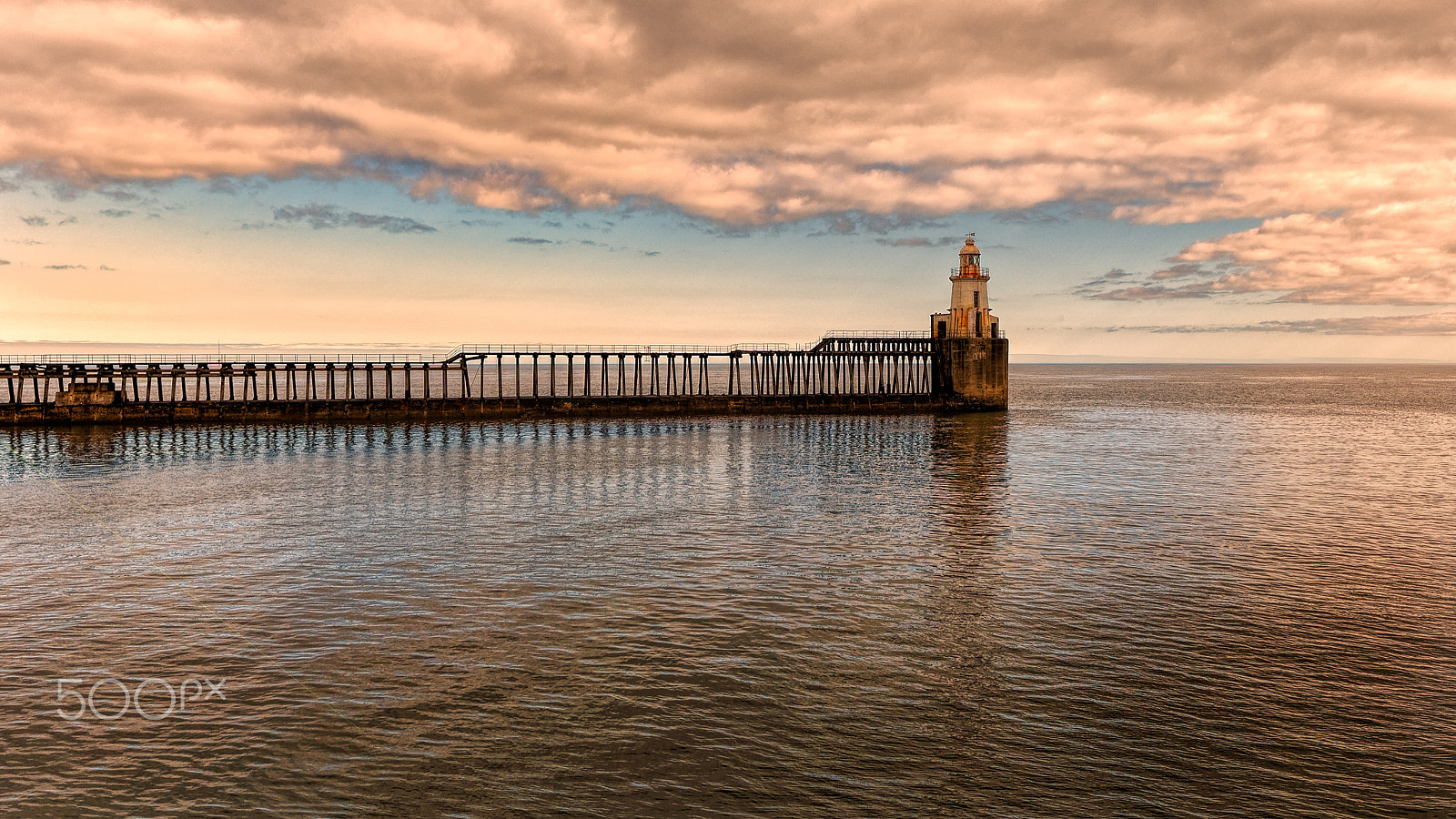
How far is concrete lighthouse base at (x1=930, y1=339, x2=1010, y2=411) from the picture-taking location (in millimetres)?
71062

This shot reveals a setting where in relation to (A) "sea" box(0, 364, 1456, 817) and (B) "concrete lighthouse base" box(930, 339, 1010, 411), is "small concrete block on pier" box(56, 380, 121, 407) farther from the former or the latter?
(B) "concrete lighthouse base" box(930, 339, 1010, 411)

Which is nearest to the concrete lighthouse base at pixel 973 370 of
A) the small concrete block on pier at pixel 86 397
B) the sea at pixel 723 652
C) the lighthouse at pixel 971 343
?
the lighthouse at pixel 971 343

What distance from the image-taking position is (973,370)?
234 ft

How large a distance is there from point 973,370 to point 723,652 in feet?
200

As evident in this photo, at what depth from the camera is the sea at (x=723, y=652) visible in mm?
10234

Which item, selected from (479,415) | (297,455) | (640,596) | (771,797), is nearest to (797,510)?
(640,596)

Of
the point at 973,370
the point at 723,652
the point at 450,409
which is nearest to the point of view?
the point at 723,652

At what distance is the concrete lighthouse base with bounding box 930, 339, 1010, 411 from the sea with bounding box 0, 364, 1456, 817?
129 feet

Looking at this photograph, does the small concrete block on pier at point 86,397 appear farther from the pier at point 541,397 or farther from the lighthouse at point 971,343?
the lighthouse at point 971,343

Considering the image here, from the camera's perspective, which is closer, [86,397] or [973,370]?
[86,397]

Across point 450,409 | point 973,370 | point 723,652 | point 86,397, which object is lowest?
point 723,652

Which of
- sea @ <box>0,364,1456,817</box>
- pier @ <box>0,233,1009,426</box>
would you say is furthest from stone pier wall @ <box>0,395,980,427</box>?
sea @ <box>0,364,1456,817</box>

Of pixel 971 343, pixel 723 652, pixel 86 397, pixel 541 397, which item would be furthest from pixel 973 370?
pixel 86 397

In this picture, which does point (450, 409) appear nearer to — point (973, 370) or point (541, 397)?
point (541, 397)
